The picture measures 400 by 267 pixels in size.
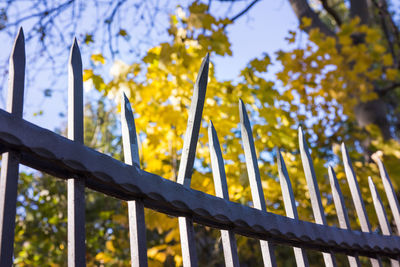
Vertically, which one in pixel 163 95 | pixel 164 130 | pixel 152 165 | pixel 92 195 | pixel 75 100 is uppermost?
pixel 92 195

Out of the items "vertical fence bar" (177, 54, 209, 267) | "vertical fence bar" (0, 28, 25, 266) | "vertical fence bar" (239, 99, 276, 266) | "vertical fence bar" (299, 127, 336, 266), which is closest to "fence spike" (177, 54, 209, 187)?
"vertical fence bar" (177, 54, 209, 267)

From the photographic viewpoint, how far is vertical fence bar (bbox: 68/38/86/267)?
68 centimetres

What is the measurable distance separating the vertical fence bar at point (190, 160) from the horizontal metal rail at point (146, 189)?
28mm

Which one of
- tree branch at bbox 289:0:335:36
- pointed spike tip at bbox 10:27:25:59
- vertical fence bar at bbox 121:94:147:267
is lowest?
vertical fence bar at bbox 121:94:147:267

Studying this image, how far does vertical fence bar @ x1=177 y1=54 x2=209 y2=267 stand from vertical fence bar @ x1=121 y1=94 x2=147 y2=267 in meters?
0.12

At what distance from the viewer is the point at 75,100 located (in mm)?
744

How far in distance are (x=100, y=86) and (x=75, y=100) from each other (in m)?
2.12

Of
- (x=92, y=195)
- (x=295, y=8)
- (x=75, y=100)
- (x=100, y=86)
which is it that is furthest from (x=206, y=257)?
(x=75, y=100)

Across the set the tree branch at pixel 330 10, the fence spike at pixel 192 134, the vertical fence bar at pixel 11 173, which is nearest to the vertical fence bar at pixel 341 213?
the fence spike at pixel 192 134

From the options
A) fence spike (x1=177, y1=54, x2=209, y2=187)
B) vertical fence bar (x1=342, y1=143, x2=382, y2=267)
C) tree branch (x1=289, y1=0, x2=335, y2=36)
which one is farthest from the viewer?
tree branch (x1=289, y1=0, x2=335, y2=36)

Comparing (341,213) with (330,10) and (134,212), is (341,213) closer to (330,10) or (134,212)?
(134,212)

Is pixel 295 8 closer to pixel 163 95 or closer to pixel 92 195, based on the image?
pixel 163 95

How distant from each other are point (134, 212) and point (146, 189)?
54 millimetres

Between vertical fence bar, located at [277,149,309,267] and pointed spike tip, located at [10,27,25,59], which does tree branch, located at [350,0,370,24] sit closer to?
vertical fence bar, located at [277,149,309,267]
